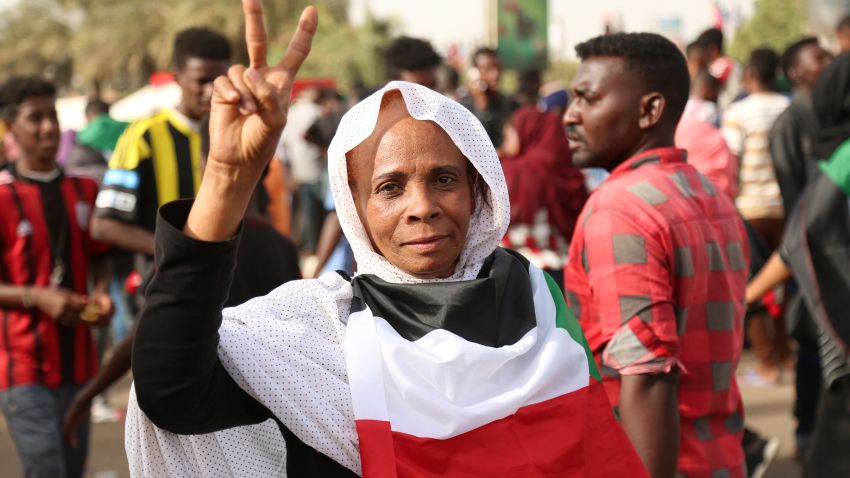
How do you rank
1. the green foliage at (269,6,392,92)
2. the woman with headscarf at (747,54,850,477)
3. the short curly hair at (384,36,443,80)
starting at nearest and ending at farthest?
the woman with headscarf at (747,54,850,477) → the short curly hair at (384,36,443,80) → the green foliage at (269,6,392,92)

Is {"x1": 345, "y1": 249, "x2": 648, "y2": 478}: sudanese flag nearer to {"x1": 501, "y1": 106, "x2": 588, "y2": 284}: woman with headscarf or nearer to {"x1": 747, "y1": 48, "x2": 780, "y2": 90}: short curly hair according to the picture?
{"x1": 501, "y1": 106, "x2": 588, "y2": 284}: woman with headscarf

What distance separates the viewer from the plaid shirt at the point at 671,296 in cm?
286

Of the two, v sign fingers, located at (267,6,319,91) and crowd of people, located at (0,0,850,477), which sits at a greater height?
v sign fingers, located at (267,6,319,91)

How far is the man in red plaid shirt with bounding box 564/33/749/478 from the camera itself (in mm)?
2832

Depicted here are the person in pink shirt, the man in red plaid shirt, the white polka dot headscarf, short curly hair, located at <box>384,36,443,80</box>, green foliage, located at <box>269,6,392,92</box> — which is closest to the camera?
the white polka dot headscarf

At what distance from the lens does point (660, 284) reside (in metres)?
2.88

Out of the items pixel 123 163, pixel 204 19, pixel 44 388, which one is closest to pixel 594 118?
pixel 123 163

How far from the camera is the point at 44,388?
4.54m

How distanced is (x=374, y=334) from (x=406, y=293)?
128 millimetres

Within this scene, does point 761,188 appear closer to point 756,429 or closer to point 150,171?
point 756,429

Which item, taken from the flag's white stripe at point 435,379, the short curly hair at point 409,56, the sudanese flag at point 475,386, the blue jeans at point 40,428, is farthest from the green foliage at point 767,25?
the flag's white stripe at point 435,379

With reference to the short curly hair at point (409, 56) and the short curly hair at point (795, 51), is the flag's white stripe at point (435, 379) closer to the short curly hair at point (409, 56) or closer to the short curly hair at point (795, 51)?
the short curly hair at point (409, 56)

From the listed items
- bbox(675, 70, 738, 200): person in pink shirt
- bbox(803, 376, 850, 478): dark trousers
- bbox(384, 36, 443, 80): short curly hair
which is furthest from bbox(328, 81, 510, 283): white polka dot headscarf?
bbox(384, 36, 443, 80): short curly hair

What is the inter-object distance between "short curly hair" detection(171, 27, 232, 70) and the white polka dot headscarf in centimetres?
297
